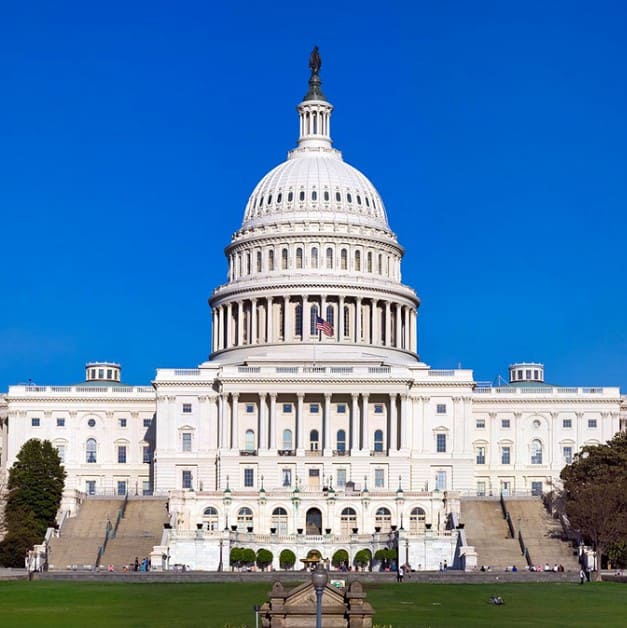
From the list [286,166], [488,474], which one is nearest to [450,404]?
[488,474]

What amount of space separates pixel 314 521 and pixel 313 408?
64.0 feet

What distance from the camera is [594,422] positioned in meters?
164

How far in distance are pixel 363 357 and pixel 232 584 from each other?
66719 mm

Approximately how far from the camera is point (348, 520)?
137 m

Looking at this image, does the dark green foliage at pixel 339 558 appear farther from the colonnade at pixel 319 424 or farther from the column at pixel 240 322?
the column at pixel 240 322

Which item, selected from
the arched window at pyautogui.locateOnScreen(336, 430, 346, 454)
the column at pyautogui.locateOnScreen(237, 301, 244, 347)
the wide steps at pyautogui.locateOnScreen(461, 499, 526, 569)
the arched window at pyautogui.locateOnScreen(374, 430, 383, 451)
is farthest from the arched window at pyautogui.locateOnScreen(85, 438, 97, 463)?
the wide steps at pyautogui.locateOnScreen(461, 499, 526, 569)

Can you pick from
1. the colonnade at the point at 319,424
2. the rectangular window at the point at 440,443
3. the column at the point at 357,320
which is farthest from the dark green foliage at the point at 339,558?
the column at the point at 357,320

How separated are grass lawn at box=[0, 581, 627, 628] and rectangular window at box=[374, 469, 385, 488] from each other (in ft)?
172

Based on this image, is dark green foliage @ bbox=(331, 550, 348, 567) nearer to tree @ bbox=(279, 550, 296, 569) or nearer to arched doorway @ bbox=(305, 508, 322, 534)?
tree @ bbox=(279, 550, 296, 569)

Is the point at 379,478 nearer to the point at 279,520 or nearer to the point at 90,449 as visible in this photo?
the point at 279,520

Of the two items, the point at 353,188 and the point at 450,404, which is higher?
the point at 353,188

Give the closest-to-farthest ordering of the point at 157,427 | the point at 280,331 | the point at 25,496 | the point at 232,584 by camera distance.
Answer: the point at 232,584 → the point at 25,496 → the point at 157,427 → the point at 280,331

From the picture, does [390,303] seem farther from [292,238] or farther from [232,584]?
[232,584]

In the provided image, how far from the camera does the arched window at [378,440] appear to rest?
153 meters
